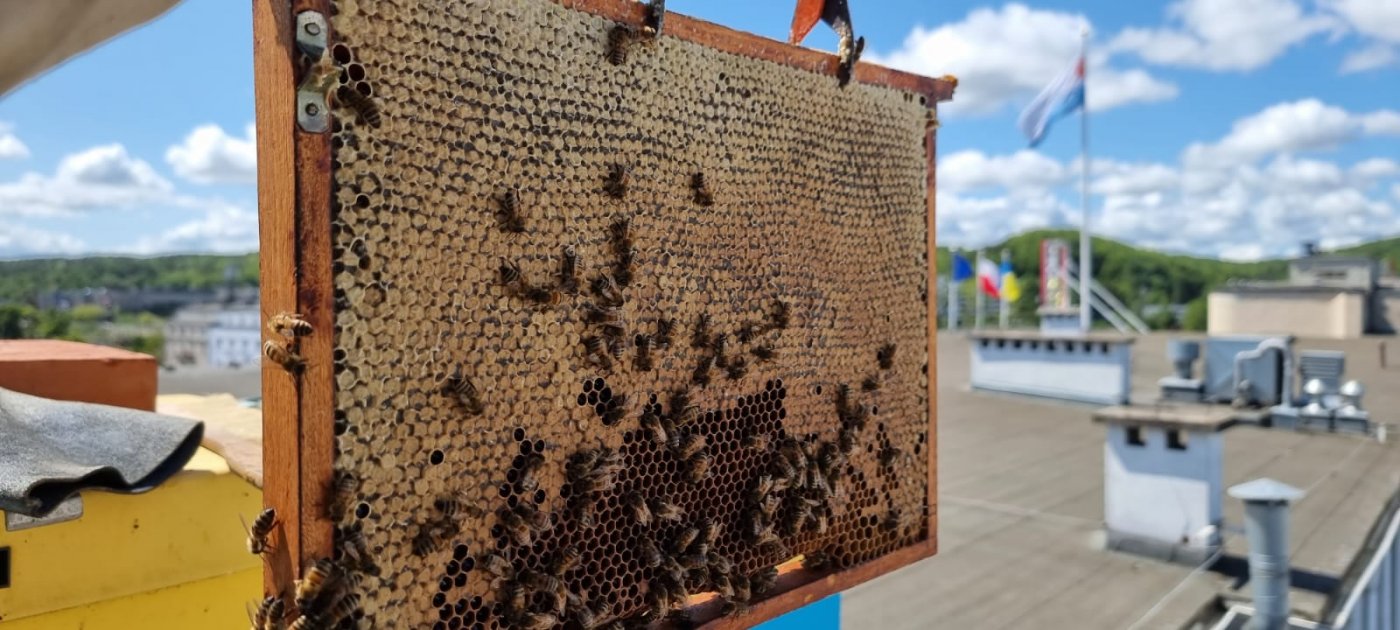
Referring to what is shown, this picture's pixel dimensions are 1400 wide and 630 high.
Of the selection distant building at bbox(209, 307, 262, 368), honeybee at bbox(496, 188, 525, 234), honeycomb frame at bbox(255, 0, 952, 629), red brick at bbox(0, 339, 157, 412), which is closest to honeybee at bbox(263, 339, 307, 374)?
honeycomb frame at bbox(255, 0, 952, 629)

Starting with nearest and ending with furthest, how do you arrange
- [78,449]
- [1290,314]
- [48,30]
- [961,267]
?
[48,30] < [78,449] < [961,267] < [1290,314]

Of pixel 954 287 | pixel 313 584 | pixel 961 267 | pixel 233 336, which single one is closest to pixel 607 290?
pixel 313 584

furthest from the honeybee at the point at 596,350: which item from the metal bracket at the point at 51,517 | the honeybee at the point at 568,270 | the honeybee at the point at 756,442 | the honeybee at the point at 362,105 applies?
the metal bracket at the point at 51,517

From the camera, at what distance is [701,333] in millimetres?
1961

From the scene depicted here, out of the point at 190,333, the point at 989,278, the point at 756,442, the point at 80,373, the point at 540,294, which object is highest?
the point at 989,278

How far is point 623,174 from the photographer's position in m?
1.78

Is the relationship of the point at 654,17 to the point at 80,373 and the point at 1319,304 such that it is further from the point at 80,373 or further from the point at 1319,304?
the point at 1319,304

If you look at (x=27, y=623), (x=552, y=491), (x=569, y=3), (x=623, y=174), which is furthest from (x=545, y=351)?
(x=27, y=623)

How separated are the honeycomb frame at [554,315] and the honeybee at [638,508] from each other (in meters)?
0.02

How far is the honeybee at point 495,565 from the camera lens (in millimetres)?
1598

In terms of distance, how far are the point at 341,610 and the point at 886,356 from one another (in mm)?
1623

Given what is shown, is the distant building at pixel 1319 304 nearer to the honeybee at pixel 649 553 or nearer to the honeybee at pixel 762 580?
the honeybee at pixel 762 580

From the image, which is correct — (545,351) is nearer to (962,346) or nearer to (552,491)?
(552,491)

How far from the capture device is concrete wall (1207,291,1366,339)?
32562 millimetres
